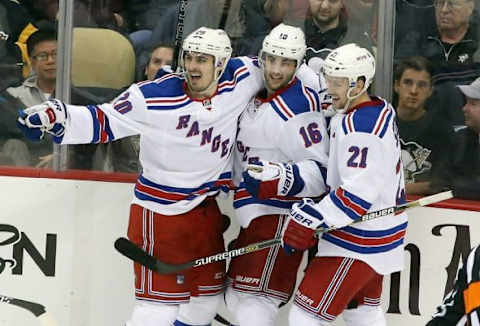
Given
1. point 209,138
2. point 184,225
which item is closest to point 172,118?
point 209,138

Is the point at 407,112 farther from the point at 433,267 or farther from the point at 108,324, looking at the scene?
→ the point at 108,324

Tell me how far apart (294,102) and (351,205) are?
411 millimetres

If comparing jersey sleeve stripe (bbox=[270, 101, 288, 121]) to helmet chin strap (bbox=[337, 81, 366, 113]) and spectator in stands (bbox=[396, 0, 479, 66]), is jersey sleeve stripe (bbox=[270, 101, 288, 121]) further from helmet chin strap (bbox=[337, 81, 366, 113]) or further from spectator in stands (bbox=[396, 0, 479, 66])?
spectator in stands (bbox=[396, 0, 479, 66])

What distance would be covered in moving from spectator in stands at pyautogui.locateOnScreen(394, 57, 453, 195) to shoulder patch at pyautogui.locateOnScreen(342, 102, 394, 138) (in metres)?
0.45

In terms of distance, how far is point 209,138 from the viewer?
3453 millimetres

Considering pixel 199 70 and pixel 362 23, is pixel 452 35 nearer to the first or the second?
pixel 362 23

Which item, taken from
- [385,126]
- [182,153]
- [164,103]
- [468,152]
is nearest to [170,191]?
[182,153]

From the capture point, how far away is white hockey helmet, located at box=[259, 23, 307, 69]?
3.39 metres

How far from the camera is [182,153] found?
3.45 meters

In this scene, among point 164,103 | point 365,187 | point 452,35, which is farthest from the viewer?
point 452,35

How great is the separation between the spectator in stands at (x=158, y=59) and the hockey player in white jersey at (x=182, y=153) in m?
0.23

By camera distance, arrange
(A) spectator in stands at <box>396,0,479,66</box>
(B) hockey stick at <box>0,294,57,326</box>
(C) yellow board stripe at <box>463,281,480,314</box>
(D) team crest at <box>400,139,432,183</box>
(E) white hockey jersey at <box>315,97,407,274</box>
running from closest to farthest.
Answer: (C) yellow board stripe at <box>463,281,480,314</box>
(E) white hockey jersey at <box>315,97,407,274</box>
(A) spectator in stands at <box>396,0,479,66</box>
(D) team crest at <box>400,139,432,183</box>
(B) hockey stick at <box>0,294,57,326</box>

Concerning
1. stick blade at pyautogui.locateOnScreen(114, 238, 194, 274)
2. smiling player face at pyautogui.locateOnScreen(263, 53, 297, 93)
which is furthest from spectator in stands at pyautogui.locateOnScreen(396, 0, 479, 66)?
stick blade at pyautogui.locateOnScreen(114, 238, 194, 274)

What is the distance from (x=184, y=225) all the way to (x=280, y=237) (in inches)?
12.4
